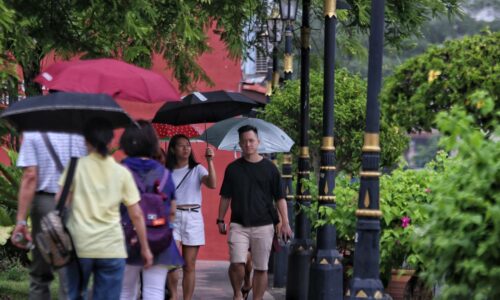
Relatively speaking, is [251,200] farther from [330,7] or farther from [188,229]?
[330,7]

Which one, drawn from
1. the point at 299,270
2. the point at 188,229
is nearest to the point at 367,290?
the point at 188,229

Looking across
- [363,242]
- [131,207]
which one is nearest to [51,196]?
[131,207]

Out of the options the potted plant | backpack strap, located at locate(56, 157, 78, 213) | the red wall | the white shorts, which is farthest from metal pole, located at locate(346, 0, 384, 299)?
the red wall

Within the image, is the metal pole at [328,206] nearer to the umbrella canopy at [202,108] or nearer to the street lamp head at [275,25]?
the umbrella canopy at [202,108]

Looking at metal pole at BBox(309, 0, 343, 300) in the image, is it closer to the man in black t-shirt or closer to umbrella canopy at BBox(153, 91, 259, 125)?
the man in black t-shirt

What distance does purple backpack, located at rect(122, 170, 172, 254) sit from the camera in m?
8.13

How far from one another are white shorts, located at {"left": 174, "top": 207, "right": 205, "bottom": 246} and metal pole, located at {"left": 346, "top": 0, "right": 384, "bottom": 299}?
232 cm

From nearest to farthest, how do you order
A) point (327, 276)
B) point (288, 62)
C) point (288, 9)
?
point (327, 276), point (288, 9), point (288, 62)

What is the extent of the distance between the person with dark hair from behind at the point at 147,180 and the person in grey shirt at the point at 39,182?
447 mm

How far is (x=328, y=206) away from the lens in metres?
12.5

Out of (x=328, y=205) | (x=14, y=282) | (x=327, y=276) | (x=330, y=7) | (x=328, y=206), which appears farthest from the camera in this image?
(x=14, y=282)

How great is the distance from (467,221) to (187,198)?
583 centimetres

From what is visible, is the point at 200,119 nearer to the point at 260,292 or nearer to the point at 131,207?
the point at 260,292

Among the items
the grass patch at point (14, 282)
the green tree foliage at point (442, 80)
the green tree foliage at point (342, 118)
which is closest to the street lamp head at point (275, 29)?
the green tree foliage at point (342, 118)
